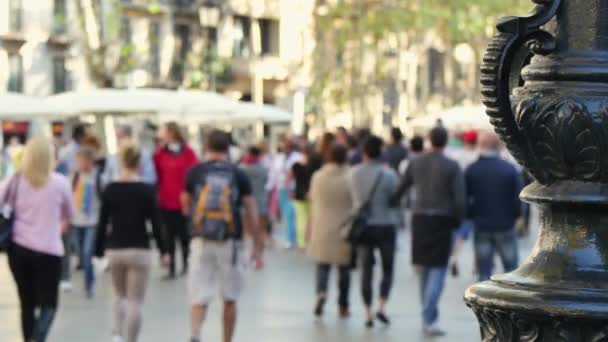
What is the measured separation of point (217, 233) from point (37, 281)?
1448 millimetres

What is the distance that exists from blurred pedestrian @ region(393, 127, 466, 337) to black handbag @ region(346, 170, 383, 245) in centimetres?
59

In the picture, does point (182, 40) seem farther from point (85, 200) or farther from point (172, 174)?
point (85, 200)

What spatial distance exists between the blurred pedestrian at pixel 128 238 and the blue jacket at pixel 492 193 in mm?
3282

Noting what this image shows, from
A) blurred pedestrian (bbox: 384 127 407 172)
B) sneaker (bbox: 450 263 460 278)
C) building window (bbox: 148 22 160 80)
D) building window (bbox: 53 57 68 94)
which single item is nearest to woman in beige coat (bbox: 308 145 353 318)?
sneaker (bbox: 450 263 460 278)

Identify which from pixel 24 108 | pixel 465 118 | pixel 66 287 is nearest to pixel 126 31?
pixel 465 118

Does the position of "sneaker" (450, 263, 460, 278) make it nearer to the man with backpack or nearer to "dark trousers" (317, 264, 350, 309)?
"dark trousers" (317, 264, 350, 309)

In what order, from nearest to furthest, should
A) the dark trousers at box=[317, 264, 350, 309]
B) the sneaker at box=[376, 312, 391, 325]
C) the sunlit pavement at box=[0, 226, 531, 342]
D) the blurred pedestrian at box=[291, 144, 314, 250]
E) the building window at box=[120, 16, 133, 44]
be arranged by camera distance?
the sunlit pavement at box=[0, 226, 531, 342] → the sneaker at box=[376, 312, 391, 325] → the dark trousers at box=[317, 264, 350, 309] → the blurred pedestrian at box=[291, 144, 314, 250] → the building window at box=[120, 16, 133, 44]

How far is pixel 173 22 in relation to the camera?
6681 centimetres

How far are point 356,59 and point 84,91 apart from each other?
30.8m

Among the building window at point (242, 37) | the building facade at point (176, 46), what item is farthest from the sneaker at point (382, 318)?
the building window at point (242, 37)

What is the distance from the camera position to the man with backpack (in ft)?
41.9

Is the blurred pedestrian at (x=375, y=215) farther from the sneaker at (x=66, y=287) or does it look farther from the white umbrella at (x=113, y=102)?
the white umbrella at (x=113, y=102)

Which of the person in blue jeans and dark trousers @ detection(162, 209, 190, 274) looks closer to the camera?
the person in blue jeans

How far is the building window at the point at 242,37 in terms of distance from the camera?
7006cm
